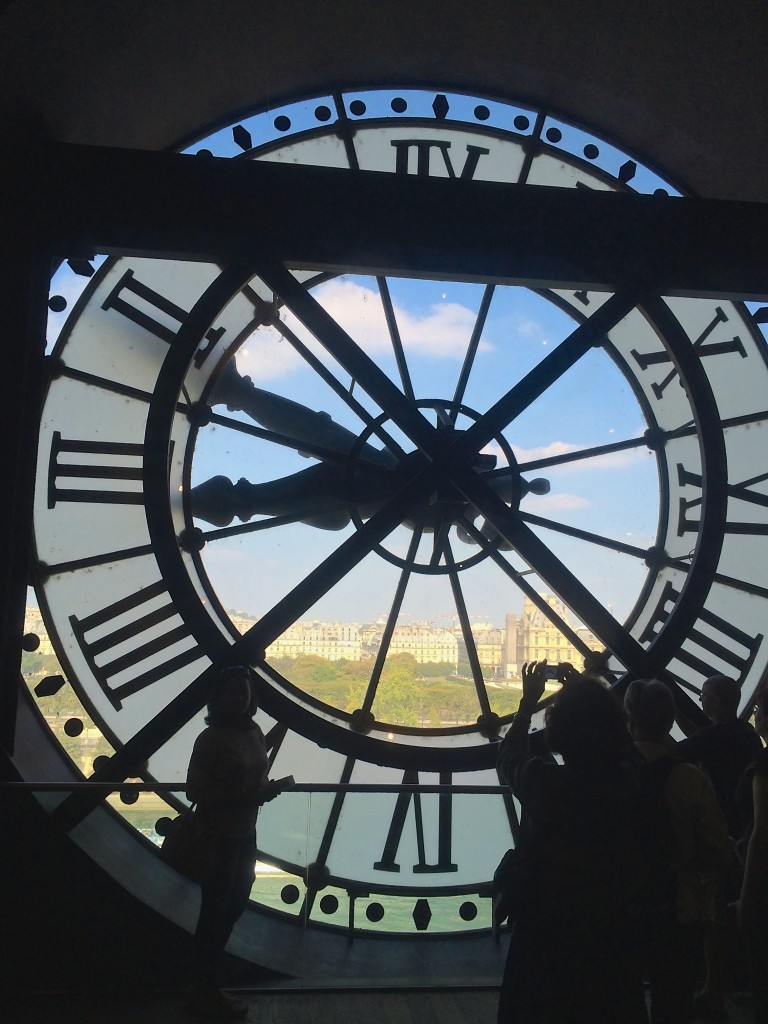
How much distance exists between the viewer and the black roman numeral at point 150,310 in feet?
10.5

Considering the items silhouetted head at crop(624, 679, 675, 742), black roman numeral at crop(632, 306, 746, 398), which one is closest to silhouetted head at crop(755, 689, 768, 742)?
silhouetted head at crop(624, 679, 675, 742)

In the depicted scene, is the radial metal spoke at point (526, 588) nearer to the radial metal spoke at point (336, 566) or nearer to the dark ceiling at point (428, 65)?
the radial metal spoke at point (336, 566)

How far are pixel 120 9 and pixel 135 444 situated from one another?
4.84 ft

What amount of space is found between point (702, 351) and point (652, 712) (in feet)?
7.22

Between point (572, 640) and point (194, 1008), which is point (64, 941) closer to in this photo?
point (194, 1008)

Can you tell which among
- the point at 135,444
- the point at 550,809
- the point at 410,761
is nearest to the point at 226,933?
the point at 410,761

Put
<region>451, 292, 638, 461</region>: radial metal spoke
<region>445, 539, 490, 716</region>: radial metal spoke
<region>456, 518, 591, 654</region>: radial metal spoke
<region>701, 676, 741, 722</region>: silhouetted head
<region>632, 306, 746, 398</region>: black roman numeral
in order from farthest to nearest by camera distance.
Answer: <region>632, 306, 746, 398</region>: black roman numeral → <region>445, 539, 490, 716</region>: radial metal spoke → <region>456, 518, 591, 654</region>: radial metal spoke → <region>451, 292, 638, 461</region>: radial metal spoke → <region>701, 676, 741, 722</region>: silhouetted head

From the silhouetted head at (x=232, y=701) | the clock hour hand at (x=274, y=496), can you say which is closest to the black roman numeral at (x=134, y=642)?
the clock hour hand at (x=274, y=496)

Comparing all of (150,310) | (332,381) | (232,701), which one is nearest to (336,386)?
(332,381)

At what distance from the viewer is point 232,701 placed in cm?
214

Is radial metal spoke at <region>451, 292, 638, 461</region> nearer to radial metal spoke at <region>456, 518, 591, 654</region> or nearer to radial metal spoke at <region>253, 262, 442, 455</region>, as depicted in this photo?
radial metal spoke at <region>253, 262, 442, 455</region>

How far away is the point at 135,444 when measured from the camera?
127 inches

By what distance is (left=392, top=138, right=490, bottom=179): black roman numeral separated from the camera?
3.39 meters

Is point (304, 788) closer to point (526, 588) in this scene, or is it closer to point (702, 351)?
point (526, 588)
